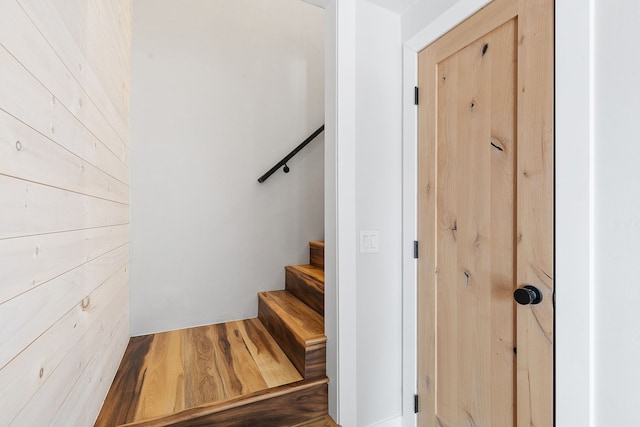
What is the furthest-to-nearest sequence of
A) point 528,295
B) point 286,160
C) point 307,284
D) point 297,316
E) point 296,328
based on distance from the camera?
1. point 286,160
2. point 307,284
3. point 297,316
4. point 296,328
5. point 528,295

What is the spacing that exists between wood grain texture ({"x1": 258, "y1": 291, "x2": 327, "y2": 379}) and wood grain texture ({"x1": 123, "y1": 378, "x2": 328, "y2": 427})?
84 millimetres

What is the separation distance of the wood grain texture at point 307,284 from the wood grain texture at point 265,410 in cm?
48

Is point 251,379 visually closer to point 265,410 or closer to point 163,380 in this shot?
point 265,410

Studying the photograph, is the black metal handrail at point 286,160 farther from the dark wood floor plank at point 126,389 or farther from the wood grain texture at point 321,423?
the wood grain texture at point 321,423

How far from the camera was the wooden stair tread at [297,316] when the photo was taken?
152 centimetres

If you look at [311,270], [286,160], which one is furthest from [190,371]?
[286,160]

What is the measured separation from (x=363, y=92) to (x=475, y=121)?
55 centimetres

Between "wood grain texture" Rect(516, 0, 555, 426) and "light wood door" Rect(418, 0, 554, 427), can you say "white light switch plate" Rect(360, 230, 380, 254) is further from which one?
"wood grain texture" Rect(516, 0, 555, 426)

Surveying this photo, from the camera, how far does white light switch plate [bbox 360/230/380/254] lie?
57.6 inches

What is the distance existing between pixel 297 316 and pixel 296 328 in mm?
170

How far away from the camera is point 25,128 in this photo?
0.72 m

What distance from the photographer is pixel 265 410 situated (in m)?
1.36

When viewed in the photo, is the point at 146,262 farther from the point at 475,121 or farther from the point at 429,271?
the point at 475,121
